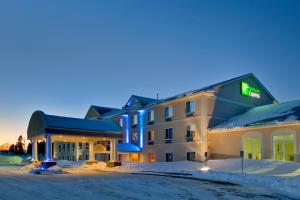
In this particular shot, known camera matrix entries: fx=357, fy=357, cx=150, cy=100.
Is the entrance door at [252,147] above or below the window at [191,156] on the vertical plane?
above

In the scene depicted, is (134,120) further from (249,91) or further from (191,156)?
(249,91)

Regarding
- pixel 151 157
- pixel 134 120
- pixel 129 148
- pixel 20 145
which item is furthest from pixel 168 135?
pixel 20 145

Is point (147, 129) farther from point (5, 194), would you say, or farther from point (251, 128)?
point (5, 194)

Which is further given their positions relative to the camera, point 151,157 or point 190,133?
point 151,157

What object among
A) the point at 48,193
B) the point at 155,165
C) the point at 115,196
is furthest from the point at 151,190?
the point at 155,165

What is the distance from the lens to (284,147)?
33.9 m

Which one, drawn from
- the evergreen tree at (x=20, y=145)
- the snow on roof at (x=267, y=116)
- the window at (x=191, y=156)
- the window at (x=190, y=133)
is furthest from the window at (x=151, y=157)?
the evergreen tree at (x=20, y=145)

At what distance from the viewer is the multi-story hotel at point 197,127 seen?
115ft

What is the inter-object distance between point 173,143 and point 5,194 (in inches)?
1207

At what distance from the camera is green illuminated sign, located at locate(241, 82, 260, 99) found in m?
45.7

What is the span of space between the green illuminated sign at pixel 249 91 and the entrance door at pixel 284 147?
12.3 m

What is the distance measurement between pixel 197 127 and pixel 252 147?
6.95m

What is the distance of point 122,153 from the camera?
5425 centimetres

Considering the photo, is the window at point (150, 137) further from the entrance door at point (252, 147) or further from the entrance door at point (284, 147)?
the entrance door at point (284, 147)
